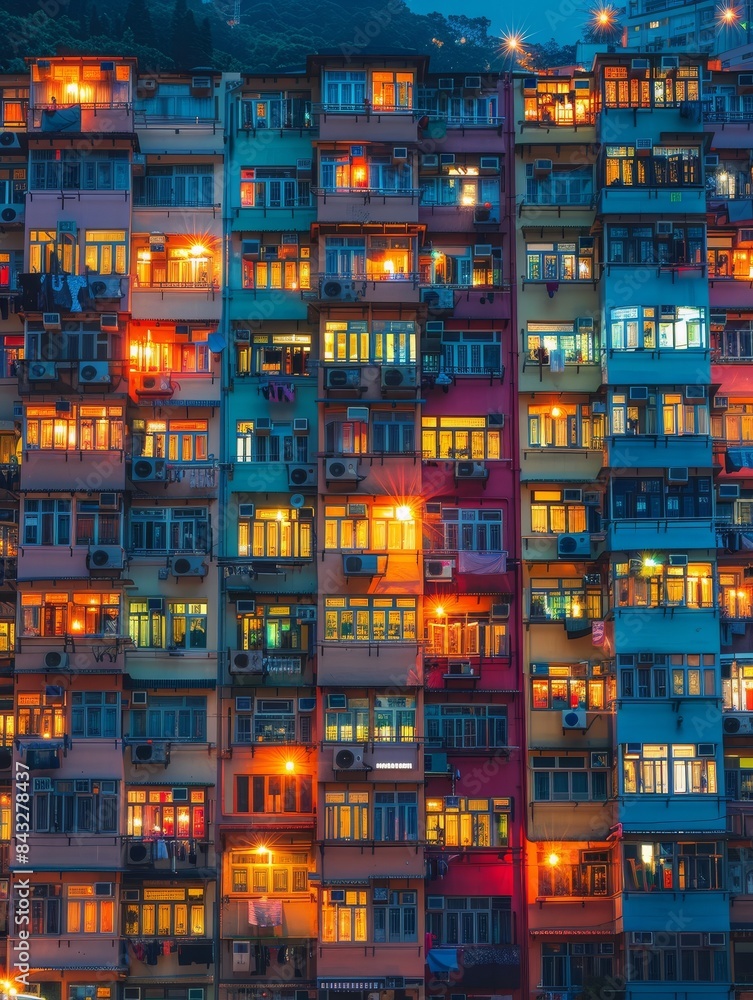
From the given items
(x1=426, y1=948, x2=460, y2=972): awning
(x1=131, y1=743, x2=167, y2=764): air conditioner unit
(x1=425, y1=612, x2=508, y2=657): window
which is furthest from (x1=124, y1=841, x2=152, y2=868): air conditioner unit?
(x1=425, y1=612, x2=508, y2=657): window

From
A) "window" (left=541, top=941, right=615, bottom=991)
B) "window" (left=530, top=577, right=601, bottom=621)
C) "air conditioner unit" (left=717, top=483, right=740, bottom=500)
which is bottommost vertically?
"window" (left=541, top=941, right=615, bottom=991)

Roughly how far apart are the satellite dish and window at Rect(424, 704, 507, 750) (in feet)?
28.2

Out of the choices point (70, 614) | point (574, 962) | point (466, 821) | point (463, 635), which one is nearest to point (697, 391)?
point (463, 635)

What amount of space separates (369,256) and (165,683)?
9.92m

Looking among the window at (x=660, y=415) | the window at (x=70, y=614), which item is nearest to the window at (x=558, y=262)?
the window at (x=660, y=415)

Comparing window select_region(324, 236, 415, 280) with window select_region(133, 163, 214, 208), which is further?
window select_region(133, 163, 214, 208)

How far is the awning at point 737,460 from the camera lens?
32750mm

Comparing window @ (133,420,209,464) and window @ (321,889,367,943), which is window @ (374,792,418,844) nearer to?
window @ (321,889,367,943)

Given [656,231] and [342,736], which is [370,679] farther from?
[656,231]

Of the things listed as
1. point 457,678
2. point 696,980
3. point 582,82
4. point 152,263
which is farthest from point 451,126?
point 696,980

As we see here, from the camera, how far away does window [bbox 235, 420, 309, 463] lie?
109 ft

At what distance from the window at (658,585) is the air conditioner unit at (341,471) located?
5.62 metres

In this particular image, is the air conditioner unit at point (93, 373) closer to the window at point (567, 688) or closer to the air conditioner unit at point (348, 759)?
the air conditioner unit at point (348, 759)

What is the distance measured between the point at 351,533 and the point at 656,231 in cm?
910
